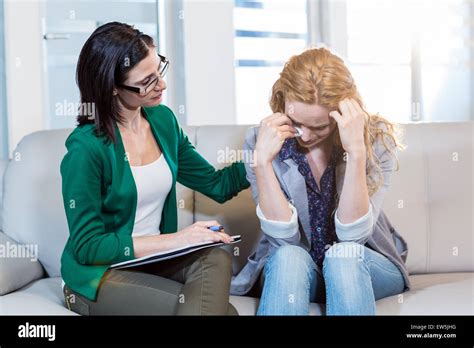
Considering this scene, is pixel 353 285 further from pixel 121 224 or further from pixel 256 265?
pixel 121 224

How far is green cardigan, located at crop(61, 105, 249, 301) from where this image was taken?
3.79ft

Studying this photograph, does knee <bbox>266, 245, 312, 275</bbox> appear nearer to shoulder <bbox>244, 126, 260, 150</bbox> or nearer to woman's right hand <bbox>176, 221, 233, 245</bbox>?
woman's right hand <bbox>176, 221, 233, 245</bbox>

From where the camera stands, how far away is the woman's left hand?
1.17 m

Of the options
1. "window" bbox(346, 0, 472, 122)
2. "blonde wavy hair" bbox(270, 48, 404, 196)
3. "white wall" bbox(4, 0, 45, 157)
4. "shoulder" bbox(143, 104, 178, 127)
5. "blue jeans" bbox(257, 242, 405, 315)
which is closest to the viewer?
"blue jeans" bbox(257, 242, 405, 315)

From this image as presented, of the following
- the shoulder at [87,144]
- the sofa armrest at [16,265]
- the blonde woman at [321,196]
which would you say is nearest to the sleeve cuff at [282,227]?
the blonde woman at [321,196]

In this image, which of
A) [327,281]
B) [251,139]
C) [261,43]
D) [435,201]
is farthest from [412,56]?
[327,281]

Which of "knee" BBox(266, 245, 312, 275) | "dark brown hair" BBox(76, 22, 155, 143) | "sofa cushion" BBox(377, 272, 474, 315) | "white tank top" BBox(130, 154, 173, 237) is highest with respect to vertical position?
"dark brown hair" BBox(76, 22, 155, 143)

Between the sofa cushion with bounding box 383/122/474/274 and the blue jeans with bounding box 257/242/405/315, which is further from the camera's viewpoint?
the sofa cushion with bounding box 383/122/474/274

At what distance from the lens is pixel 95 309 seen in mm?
1150

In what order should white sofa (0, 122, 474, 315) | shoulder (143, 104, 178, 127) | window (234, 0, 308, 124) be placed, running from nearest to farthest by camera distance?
shoulder (143, 104, 178, 127)
white sofa (0, 122, 474, 315)
window (234, 0, 308, 124)

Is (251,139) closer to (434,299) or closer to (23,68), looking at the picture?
(434,299)

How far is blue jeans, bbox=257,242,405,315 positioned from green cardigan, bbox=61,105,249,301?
0.81 feet

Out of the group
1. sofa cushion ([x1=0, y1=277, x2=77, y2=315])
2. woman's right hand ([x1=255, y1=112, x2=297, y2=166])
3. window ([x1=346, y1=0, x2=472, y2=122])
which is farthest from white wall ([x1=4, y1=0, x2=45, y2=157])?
window ([x1=346, y1=0, x2=472, y2=122])

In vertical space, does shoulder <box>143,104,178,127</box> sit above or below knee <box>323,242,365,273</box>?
above
